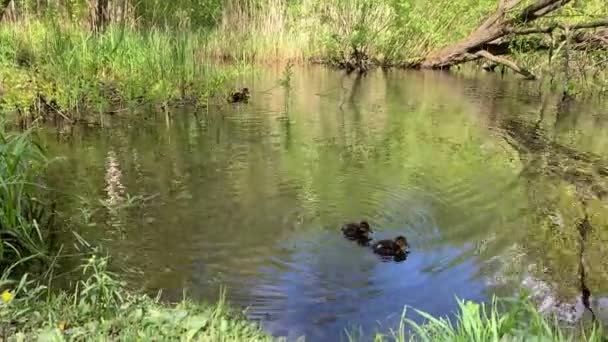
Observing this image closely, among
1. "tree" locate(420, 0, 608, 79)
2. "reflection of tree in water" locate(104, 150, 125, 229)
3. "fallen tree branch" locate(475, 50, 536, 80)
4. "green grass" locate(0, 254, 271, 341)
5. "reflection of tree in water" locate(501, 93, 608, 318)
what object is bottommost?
"reflection of tree in water" locate(501, 93, 608, 318)

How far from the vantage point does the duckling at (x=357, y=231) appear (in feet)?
15.6

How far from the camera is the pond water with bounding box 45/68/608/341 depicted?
161 inches

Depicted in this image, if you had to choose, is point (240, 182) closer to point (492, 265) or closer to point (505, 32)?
point (492, 265)

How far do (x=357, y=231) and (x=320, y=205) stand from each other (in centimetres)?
90

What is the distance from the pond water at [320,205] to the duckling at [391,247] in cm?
7

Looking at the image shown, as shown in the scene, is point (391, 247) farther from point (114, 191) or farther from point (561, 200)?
point (114, 191)

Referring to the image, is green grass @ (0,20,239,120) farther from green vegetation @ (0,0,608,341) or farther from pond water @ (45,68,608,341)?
pond water @ (45,68,608,341)

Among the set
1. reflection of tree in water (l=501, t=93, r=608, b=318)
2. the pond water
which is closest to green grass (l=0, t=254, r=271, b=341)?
the pond water

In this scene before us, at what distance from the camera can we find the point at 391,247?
453 cm

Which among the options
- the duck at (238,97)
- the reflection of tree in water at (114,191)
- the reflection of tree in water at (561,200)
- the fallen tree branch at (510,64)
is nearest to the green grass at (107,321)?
the reflection of tree in water at (114,191)

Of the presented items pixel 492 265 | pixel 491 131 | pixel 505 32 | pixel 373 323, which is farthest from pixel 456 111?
pixel 373 323

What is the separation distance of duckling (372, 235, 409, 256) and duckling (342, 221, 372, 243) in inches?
6.5

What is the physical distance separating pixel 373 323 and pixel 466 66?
17.5 metres

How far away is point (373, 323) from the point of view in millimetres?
3668
